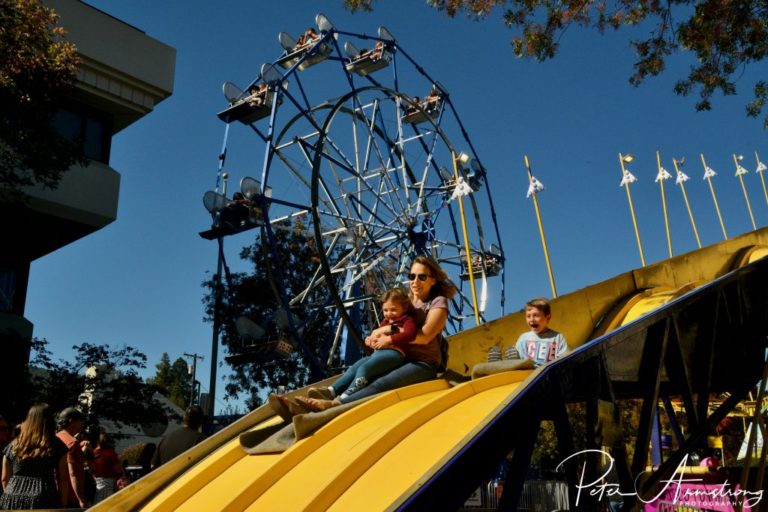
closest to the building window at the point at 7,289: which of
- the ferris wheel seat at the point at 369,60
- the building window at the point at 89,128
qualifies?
the building window at the point at 89,128

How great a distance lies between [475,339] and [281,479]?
2275mm

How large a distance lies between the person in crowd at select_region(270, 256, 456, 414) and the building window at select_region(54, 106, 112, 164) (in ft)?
68.0

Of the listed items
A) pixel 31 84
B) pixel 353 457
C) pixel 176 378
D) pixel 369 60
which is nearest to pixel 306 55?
pixel 369 60

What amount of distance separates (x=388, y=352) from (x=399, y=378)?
0.17 metres

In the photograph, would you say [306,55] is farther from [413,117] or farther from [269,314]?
[269,314]

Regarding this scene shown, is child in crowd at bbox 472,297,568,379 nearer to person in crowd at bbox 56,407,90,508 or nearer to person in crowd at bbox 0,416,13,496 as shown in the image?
person in crowd at bbox 56,407,90,508

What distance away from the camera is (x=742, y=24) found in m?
9.13

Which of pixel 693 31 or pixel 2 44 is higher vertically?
pixel 2 44

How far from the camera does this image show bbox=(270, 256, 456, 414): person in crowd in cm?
407

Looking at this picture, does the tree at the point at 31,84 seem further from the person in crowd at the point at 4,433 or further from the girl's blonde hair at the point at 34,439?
the girl's blonde hair at the point at 34,439

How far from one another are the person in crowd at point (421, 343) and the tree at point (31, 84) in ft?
31.1

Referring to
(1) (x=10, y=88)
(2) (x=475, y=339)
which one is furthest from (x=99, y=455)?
(1) (x=10, y=88)

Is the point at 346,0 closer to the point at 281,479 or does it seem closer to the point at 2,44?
the point at 2,44

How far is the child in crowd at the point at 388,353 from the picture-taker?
4.19m
